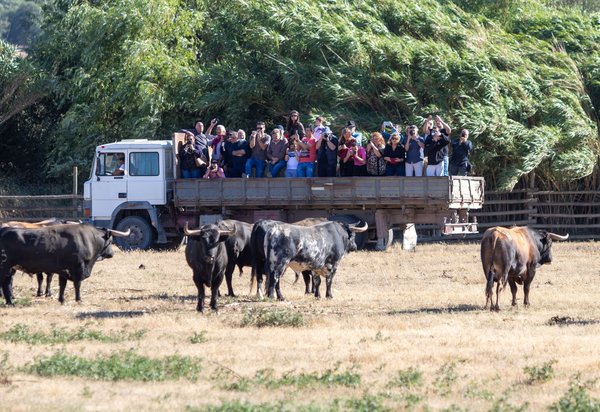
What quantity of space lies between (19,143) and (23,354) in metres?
28.1

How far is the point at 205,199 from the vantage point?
26453 millimetres

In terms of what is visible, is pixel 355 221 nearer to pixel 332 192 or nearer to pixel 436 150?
pixel 332 192

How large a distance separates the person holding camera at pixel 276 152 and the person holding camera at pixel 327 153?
2.56ft

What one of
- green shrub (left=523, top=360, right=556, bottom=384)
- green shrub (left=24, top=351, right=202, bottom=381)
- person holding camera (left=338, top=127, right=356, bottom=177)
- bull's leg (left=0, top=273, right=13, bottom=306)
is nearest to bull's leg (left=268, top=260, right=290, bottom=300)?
bull's leg (left=0, top=273, right=13, bottom=306)

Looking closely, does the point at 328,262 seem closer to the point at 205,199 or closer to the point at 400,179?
the point at 400,179

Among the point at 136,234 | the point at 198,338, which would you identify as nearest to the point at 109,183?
the point at 136,234

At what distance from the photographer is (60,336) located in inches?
550

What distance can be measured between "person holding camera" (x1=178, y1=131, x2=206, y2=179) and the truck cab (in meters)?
0.36

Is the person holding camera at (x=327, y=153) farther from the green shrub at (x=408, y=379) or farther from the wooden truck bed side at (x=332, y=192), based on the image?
the green shrub at (x=408, y=379)

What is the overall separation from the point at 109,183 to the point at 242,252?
9.40m

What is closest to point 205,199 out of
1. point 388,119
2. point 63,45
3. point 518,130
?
point 388,119

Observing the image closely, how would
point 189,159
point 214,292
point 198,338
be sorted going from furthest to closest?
point 189,159 → point 214,292 → point 198,338

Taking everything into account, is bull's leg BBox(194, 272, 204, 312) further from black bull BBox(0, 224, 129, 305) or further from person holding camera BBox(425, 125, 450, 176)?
person holding camera BBox(425, 125, 450, 176)

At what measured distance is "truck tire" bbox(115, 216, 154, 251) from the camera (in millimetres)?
27156
